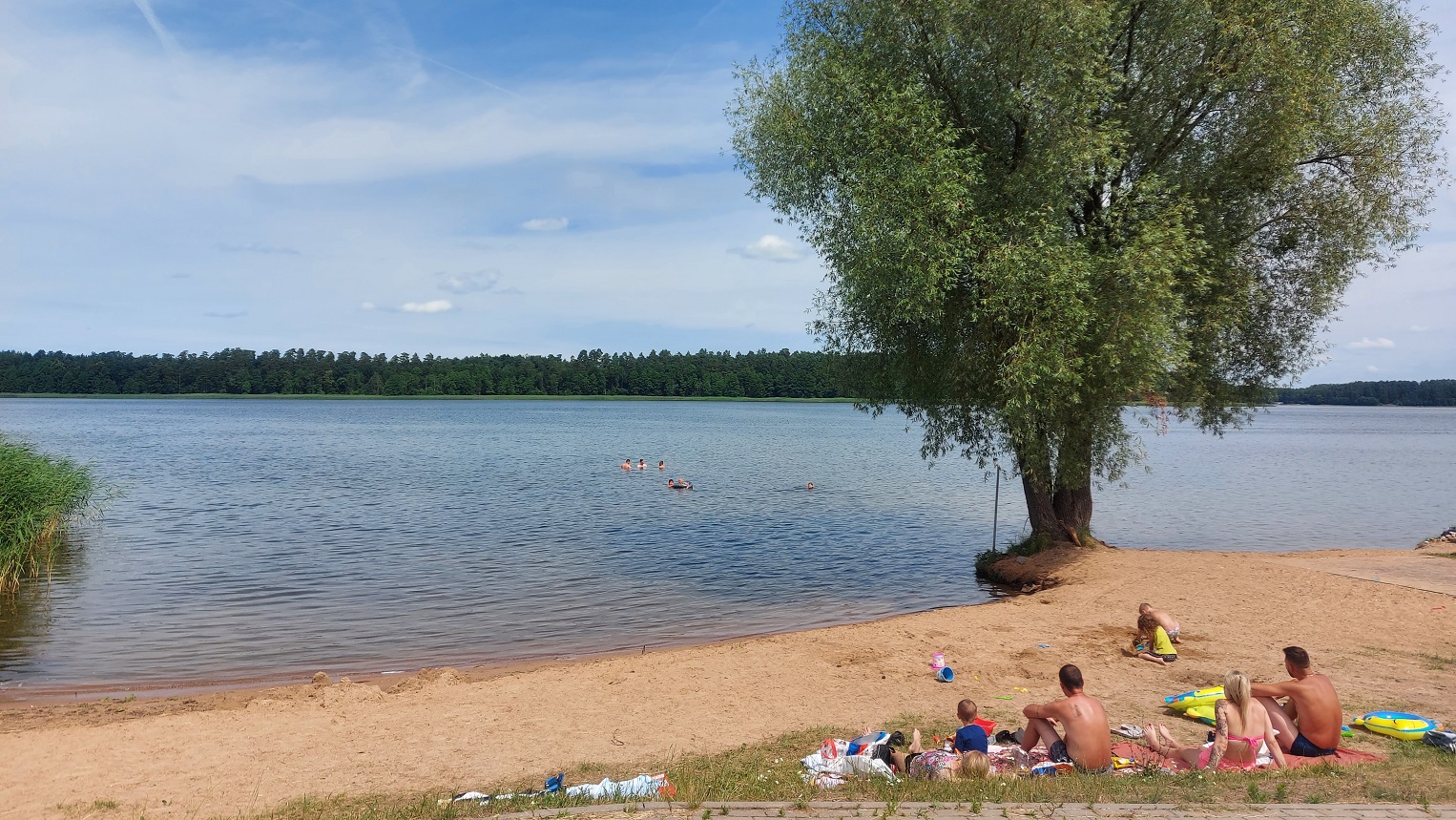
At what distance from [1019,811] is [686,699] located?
593 centimetres

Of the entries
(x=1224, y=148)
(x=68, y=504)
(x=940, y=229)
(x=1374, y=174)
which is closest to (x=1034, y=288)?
(x=940, y=229)

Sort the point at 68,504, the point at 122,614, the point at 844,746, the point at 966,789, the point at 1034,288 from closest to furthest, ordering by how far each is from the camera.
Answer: the point at 966,789, the point at 844,746, the point at 1034,288, the point at 122,614, the point at 68,504

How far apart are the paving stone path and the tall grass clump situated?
1773 cm

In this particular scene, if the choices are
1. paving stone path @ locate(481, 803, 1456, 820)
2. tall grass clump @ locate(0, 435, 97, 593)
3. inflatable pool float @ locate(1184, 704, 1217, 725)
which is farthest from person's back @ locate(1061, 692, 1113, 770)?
tall grass clump @ locate(0, 435, 97, 593)

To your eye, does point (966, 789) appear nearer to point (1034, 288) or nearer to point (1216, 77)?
point (1034, 288)

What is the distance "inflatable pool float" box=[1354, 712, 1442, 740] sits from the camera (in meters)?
8.98

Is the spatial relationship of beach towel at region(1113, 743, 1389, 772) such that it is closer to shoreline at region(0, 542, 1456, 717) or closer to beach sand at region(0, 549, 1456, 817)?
beach sand at region(0, 549, 1456, 817)

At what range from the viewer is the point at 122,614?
1789cm

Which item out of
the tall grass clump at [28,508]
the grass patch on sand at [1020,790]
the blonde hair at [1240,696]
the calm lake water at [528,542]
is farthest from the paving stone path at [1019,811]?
the tall grass clump at [28,508]

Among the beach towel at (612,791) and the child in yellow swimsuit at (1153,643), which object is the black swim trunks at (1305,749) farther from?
the beach towel at (612,791)

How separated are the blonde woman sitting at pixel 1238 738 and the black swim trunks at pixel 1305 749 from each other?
0.65 ft

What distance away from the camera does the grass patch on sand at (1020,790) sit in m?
7.12

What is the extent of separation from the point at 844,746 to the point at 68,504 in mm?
23306

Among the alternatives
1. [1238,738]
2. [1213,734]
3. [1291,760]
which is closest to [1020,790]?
[1238,738]
